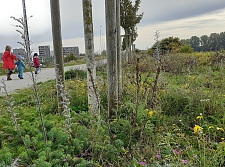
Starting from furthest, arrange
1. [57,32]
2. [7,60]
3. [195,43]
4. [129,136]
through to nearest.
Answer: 1. [195,43]
2. [7,60]
3. [57,32]
4. [129,136]

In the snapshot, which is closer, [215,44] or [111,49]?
[111,49]

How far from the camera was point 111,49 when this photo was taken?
146 inches

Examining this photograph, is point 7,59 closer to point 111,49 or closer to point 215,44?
point 111,49

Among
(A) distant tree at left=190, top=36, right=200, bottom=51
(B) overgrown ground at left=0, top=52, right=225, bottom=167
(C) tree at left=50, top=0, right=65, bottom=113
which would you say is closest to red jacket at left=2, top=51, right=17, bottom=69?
(B) overgrown ground at left=0, top=52, right=225, bottom=167

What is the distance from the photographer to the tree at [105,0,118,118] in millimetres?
3617

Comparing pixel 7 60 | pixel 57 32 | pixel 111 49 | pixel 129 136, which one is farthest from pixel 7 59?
pixel 129 136

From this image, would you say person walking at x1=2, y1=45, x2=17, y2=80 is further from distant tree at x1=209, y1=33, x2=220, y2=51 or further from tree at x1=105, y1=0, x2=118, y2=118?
distant tree at x1=209, y1=33, x2=220, y2=51

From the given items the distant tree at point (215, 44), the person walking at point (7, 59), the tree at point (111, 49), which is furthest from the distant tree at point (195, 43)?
the tree at point (111, 49)

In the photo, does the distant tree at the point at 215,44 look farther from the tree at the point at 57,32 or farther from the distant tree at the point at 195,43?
the tree at the point at 57,32

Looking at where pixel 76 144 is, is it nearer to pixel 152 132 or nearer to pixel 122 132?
pixel 122 132

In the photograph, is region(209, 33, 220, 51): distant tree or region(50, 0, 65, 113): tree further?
region(209, 33, 220, 51): distant tree

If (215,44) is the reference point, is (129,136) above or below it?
below

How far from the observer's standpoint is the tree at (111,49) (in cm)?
362

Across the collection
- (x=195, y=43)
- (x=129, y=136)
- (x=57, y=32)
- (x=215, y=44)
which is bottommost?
(x=129, y=136)
